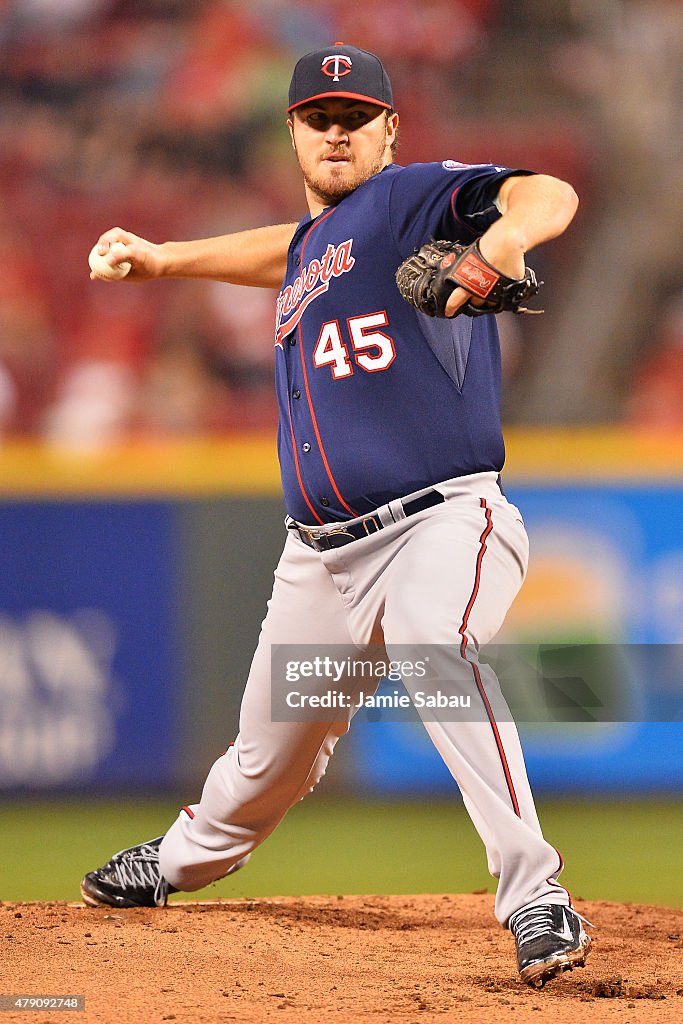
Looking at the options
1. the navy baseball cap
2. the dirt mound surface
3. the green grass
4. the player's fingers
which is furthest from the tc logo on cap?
the green grass

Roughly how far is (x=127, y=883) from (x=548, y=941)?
1.19 metres

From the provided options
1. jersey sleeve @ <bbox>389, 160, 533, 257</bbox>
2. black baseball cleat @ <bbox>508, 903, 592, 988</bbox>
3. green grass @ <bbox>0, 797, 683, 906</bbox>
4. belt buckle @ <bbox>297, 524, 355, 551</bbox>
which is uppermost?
jersey sleeve @ <bbox>389, 160, 533, 257</bbox>

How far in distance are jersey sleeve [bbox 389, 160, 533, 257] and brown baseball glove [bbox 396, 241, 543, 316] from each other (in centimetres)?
13

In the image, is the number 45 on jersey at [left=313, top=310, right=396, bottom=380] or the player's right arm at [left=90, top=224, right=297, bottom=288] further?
the player's right arm at [left=90, top=224, right=297, bottom=288]

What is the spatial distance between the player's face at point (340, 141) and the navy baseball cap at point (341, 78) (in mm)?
20

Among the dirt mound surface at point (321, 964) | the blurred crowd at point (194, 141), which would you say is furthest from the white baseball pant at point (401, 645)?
the blurred crowd at point (194, 141)

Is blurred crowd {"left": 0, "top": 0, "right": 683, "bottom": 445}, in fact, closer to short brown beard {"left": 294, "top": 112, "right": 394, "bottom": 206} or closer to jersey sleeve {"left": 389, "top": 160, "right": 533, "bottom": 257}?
short brown beard {"left": 294, "top": 112, "right": 394, "bottom": 206}

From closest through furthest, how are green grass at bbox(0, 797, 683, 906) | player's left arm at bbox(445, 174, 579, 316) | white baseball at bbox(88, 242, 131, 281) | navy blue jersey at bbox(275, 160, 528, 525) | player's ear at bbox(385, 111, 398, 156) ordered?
1. player's left arm at bbox(445, 174, 579, 316)
2. navy blue jersey at bbox(275, 160, 528, 525)
3. player's ear at bbox(385, 111, 398, 156)
4. white baseball at bbox(88, 242, 131, 281)
5. green grass at bbox(0, 797, 683, 906)

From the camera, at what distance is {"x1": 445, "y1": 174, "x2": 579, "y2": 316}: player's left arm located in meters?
2.24

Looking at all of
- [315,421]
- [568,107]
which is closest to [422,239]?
[315,421]

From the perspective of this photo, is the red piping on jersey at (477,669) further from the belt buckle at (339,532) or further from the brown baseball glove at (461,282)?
the brown baseball glove at (461,282)

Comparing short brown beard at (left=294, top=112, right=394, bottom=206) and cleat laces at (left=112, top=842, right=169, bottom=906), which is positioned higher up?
short brown beard at (left=294, top=112, right=394, bottom=206)

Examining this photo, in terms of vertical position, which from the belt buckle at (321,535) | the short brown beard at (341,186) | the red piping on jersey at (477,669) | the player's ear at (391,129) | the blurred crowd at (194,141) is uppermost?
the blurred crowd at (194,141)

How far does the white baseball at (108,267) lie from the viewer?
123 inches
